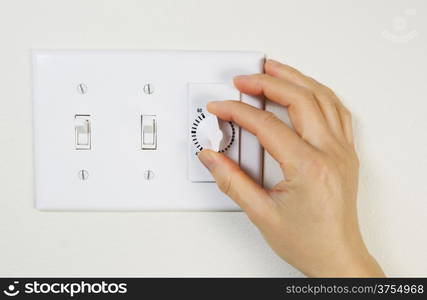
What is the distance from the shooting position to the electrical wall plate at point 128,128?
0.45 metres

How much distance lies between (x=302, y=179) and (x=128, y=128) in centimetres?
16

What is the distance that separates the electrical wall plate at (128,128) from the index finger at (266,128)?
2 cm

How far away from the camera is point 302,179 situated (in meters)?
0.41

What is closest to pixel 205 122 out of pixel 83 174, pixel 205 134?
pixel 205 134

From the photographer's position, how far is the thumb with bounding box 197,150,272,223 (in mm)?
424

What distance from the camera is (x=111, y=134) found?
459 mm

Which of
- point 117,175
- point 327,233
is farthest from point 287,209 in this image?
point 117,175

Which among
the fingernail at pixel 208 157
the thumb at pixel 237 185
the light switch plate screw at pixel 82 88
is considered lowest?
the thumb at pixel 237 185

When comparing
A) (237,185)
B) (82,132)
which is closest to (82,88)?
(82,132)

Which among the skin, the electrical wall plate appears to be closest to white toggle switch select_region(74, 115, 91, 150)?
the electrical wall plate

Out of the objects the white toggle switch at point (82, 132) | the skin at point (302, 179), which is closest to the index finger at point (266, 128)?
the skin at point (302, 179)

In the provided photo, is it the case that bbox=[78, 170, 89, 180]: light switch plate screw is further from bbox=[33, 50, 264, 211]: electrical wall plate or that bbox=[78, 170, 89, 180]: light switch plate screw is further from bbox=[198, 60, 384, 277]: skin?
bbox=[198, 60, 384, 277]: skin

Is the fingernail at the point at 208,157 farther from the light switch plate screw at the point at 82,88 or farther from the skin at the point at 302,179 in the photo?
the light switch plate screw at the point at 82,88

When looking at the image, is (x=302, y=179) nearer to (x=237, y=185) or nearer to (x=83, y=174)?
(x=237, y=185)
